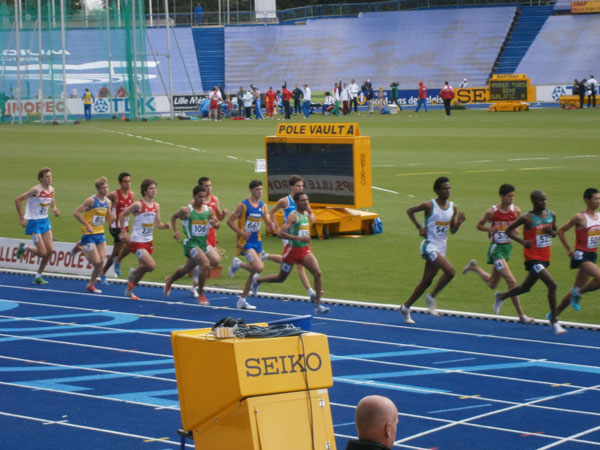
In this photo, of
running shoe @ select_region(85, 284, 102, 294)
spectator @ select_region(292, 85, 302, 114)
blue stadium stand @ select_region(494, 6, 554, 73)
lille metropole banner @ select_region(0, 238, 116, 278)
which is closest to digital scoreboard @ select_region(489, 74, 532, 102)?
spectator @ select_region(292, 85, 302, 114)

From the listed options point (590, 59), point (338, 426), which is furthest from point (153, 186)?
point (590, 59)

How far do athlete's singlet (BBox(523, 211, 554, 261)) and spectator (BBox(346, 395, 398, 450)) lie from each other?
26.9ft

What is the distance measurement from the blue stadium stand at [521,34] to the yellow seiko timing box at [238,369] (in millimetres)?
69452

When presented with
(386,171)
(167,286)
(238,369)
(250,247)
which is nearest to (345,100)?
(386,171)

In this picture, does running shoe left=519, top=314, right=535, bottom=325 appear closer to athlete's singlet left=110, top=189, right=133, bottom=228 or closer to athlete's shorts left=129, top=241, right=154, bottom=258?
athlete's shorts left=129, top=241, right=154, bottom=258

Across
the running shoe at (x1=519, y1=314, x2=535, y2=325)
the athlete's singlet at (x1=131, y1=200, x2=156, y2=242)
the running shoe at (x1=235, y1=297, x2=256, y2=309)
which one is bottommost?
the running shoe at (x1=519, y1=314, x2=535, y2=325)

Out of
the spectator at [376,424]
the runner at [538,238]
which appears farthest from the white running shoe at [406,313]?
the spectator at [376,424]

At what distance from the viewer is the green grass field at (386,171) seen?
17.1 m

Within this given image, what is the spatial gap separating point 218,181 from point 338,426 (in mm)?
20797

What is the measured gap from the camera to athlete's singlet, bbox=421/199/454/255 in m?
13.5

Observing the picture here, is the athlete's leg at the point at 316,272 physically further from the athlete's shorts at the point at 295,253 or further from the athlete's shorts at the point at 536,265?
the athlete's shorts at the point at 536,265

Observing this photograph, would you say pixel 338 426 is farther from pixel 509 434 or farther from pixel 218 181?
pixel 218 181

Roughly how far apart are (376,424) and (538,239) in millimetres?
8301

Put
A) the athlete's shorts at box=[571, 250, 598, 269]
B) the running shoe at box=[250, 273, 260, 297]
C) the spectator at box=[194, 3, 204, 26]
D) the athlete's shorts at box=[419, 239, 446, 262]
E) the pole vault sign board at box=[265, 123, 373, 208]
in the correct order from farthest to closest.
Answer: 1. the spectator at box=[194, 3, 204, 26]
2. the pole vault sign board at box=[265, 123, 373, 208]
3. the running shoe at box=[250, 273, 260, 297]
4. the athlete's shorts at box=[419, 239, 446, 262]
5. the athlete's shorts at box=[571, 250, 598, 269]
